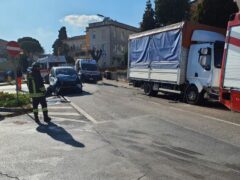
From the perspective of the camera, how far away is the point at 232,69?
33.0ft

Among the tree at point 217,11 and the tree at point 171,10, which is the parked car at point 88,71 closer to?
the tree at point 171,10

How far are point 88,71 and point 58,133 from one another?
23.2 m

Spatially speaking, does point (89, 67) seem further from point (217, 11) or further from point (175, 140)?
point (175, 140)

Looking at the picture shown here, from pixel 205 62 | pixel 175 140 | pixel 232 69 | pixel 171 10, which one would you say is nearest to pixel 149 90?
pixel 205 62

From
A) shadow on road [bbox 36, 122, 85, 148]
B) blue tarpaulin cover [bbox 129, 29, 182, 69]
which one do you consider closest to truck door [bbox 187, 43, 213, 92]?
blue tarpaulin cover [bbox 129, 29, 182, 69]

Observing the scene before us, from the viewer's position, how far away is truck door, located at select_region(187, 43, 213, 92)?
1348 cm

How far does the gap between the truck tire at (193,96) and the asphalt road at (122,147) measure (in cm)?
269

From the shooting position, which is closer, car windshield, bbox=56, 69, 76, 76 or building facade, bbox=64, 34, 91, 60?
car windshield, bbox=56, 69, 76, 76

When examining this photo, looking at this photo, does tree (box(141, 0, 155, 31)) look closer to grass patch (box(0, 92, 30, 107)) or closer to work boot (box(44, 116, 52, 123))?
grass patch (box(0, 92, 30, 107))

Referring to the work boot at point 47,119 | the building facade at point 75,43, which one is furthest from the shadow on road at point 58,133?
the building facade at point 75,43

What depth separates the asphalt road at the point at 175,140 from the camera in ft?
17.8

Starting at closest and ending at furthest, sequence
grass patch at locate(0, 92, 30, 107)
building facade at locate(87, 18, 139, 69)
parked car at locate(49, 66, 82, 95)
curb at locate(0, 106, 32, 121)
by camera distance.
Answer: curb at locate(0, 106, 32, 121) < grass patch at locate(0, 92, 30, 107) < parked car at locate(49, 66, 82, 95) < building facade at locate(87, 18, 139, 69)

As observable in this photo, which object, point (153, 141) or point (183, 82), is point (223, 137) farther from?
point (183, 82)

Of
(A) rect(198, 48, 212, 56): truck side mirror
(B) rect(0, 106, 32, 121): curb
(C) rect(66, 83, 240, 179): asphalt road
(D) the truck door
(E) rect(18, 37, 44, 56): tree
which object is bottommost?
(B) rect(0, 106, 32, 121): curb
